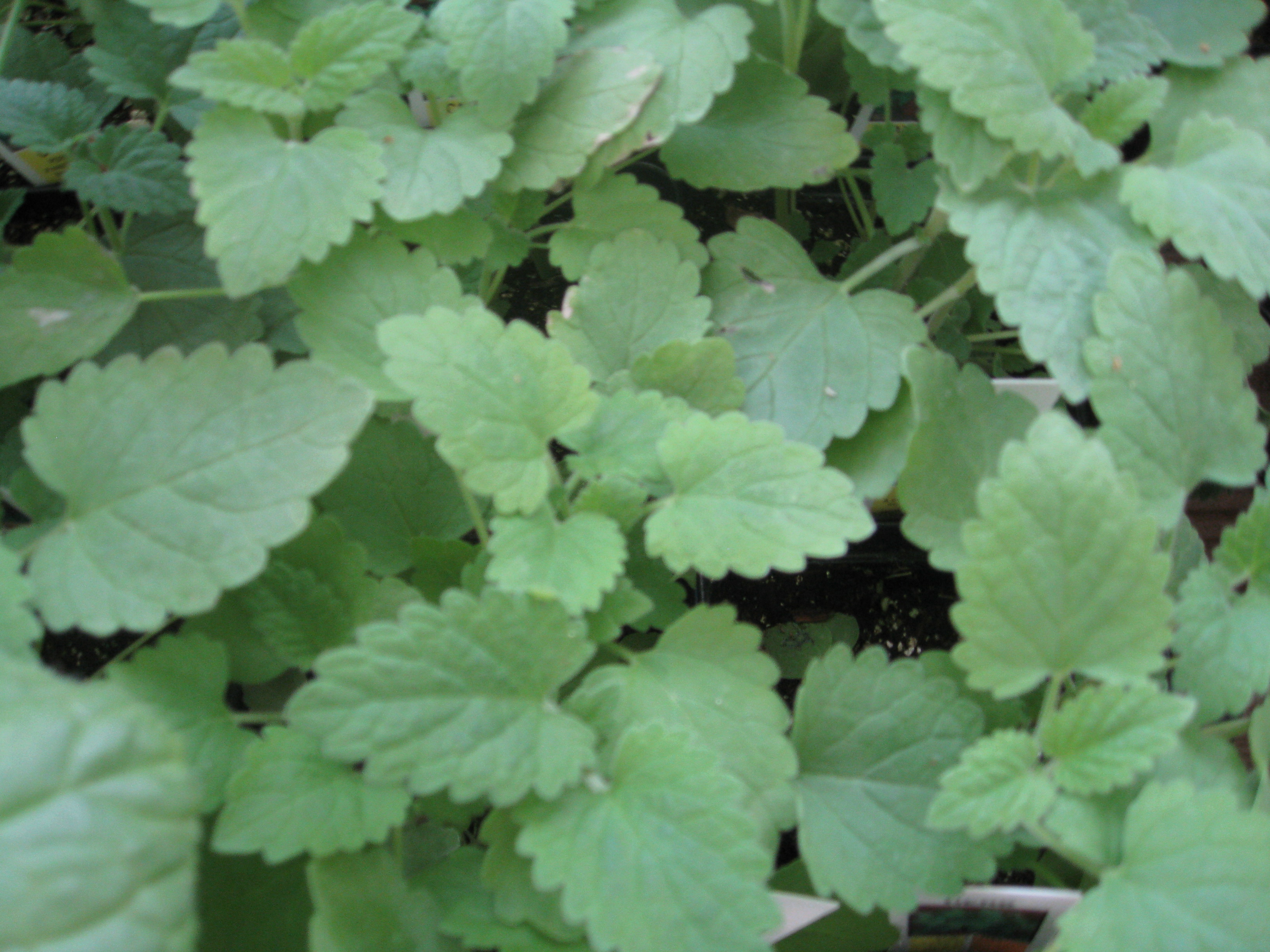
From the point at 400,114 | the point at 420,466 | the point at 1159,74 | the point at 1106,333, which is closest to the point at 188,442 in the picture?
the point at 420,466

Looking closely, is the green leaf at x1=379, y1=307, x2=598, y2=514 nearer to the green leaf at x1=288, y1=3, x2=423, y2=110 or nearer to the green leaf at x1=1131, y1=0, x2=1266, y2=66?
the green leaf at x1=288, y1=3, x2=423, y2=110

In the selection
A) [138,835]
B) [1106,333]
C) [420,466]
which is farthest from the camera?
[420,466]

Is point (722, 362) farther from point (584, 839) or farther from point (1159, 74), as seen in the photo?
point (1159, 74)

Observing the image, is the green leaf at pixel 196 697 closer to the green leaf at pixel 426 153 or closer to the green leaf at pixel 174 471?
the green leaf at pixel 174 471

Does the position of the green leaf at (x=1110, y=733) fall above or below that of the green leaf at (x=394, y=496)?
above

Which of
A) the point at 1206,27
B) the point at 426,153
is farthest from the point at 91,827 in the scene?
the point at 1206,27

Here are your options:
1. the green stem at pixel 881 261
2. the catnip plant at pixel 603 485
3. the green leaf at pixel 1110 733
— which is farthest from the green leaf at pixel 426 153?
the green leaf at pixel 1110 733

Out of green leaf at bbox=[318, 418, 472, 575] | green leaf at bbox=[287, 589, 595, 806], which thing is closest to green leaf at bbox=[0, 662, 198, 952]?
green leaf at bbox=[287, 589, 595, 806]
